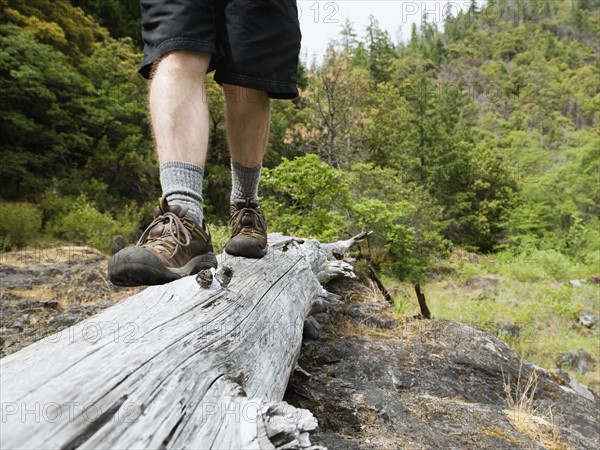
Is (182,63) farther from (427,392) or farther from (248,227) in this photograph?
(427,392)

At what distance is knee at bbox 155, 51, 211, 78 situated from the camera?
4.44ft

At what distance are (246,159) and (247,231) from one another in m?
0.34

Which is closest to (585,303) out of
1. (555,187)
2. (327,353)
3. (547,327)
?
(547,327)

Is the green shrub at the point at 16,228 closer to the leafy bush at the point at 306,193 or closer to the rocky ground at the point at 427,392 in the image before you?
the leafy bush at the point at 306,193

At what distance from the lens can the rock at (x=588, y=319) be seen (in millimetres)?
7074

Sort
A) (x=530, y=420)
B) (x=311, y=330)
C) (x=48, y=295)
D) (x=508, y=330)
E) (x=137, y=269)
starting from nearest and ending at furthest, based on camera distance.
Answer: (x=137, y=269) → (x=530, y=420) → (x=311, y=330) → (x=48, y=295) → (x=508, y=330)

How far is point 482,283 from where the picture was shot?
421 inches

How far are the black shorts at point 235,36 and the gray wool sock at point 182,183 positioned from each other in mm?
388

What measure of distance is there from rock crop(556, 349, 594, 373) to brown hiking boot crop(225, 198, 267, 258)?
4.70m

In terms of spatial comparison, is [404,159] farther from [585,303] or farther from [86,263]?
[86,263]

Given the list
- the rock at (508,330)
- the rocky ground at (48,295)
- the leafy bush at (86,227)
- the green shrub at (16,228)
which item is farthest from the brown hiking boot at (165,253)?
the green shrub at (16,228)

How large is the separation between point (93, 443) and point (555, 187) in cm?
2329

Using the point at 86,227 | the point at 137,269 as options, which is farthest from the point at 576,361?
the point at 86,227

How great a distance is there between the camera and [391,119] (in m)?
21.0
